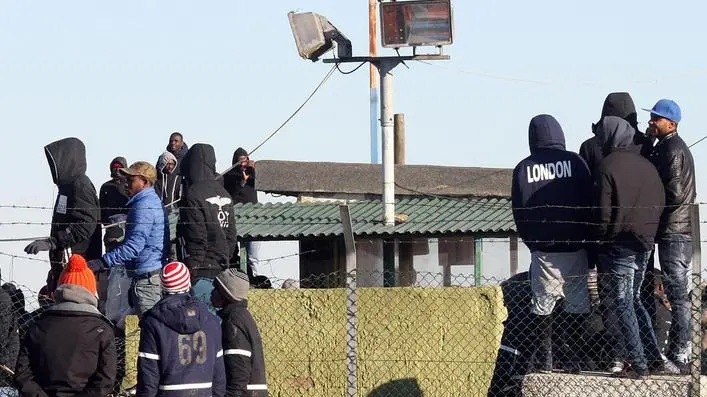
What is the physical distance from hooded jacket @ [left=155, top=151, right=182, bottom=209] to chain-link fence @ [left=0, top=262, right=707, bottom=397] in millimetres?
2517

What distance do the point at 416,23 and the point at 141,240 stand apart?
5258 millimetres

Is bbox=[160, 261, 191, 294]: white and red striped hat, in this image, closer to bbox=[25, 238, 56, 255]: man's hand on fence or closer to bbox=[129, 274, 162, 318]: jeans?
bbox=[129, 274, 162, 318]: jeans

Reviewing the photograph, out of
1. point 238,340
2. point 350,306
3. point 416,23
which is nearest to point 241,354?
point 238,340

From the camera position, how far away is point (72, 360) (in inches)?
319

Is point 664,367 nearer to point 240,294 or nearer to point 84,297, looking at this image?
point 240,294

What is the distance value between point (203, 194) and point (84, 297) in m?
2.64

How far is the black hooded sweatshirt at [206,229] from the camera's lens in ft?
34.7

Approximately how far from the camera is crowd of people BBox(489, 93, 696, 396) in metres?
9.45

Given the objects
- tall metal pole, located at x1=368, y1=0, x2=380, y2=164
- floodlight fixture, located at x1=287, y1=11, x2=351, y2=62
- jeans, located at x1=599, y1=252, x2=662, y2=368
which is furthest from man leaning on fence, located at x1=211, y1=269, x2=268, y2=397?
tall metal pole, located at x1=368, y1=0, x2=380, y2=164

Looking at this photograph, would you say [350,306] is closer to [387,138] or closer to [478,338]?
[478,338]

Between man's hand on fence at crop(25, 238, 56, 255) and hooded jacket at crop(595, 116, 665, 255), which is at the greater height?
hooded jacket at crop(595, 116, 665, 255)

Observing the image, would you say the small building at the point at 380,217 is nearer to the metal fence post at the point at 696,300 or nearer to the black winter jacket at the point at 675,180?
the black winter jacket at the point at 675,180

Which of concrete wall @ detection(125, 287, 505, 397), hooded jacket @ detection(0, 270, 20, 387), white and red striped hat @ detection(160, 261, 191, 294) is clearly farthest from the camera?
hooded jacket @ detection(0, 270, 20, 387)

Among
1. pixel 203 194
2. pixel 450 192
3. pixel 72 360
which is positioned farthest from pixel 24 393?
pixel 450 192
